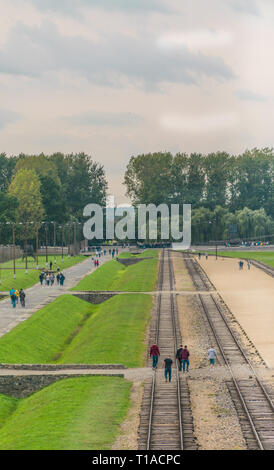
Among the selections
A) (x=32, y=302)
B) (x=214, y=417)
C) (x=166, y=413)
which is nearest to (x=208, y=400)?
(x=214, y=417)

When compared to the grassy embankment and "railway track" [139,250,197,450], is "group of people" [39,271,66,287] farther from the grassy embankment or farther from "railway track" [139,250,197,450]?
"railway track" [139,250,197,450]

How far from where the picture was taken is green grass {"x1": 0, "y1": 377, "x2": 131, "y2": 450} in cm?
2919

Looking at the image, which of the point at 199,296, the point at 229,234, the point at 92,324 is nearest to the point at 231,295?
the point at 199,296

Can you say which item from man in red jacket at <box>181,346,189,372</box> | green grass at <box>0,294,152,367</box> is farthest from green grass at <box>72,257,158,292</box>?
man in red jacket at <box>181,346,189,372</box>

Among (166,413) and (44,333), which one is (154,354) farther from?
(44,333)

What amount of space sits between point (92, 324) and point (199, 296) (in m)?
18.8

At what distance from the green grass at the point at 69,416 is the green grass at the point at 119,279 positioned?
48939mm

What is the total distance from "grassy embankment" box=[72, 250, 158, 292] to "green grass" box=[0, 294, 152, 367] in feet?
41.9

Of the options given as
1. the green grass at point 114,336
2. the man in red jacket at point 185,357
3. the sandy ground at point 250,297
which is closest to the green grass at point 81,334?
the green grass at point 114,336

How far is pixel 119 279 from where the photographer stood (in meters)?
116

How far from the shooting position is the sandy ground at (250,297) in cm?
5388

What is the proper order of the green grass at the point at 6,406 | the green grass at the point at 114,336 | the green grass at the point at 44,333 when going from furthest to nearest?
the green grass at the point at 44,333 < the green grass at the point at 114,336 < the green grass at the point at 6,406

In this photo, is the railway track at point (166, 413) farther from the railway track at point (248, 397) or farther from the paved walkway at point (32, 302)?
the paved walkway at point (32, 302)

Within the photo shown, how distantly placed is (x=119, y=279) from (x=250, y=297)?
38.8 m
